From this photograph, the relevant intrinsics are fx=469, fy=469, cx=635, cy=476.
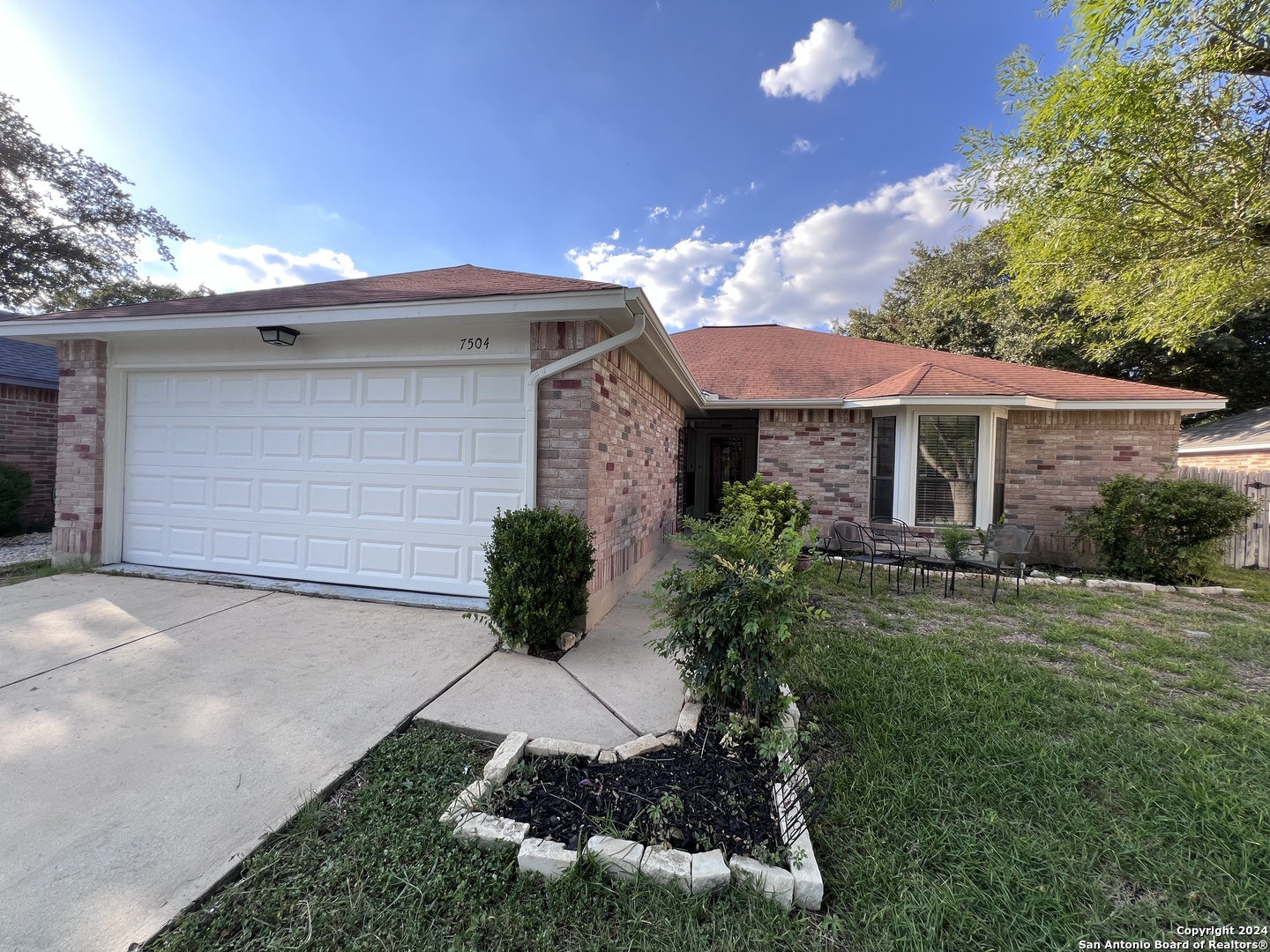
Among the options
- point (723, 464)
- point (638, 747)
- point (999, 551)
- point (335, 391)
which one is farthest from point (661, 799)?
point (723, 464)

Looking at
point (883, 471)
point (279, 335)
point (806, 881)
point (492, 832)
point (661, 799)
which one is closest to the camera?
point (806, 881)

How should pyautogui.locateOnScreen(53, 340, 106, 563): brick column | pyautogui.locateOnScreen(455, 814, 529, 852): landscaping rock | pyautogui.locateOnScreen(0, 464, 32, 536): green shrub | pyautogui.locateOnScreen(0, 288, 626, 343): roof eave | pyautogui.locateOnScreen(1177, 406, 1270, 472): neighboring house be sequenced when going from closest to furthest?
1. pyautogui.locateOnScreen(455, 814, 529, 852): landscaping rock
2. pyautogui.locateOnScreen(0, 288, 626, 343): roof eave
3. pyautogui.locateOnScreen(53, 340, 106, 563): brick column
4. pyautogui.locateOnScreen(0, 464, 32, 536): green shrub
5. pyautogui.locateOnScreen(1177, 406, 1270, 472): neighboring house

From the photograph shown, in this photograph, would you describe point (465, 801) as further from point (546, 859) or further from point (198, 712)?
point (198, 712)

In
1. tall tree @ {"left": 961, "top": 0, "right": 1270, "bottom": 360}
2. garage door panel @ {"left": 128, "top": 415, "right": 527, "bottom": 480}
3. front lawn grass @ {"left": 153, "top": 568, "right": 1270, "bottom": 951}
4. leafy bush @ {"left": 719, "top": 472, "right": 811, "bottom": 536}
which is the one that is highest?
tall tree @ {"left": 961, "top": 0, "right": 1270, "bottom": 360}

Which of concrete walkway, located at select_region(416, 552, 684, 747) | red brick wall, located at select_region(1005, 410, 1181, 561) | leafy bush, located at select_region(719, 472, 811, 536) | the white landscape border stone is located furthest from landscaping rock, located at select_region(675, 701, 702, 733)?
red brick wall, located at select_region(1005, 410, 1181, 561)

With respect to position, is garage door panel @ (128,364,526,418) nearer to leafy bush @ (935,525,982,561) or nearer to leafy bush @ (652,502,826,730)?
leafy bush @ (652,502,826,730)

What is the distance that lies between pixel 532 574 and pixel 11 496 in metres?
9.61

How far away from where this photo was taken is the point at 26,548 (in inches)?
255

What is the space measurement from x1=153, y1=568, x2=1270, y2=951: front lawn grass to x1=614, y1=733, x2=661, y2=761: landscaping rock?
64cm

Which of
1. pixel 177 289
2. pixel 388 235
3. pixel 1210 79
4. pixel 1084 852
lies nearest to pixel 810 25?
pixel 1210 79

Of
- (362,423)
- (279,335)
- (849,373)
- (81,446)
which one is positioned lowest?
(81,446)

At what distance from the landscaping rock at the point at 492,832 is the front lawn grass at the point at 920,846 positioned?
0.05m

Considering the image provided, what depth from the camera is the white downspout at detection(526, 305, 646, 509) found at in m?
3.88

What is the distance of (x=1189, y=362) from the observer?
15.5 metres
